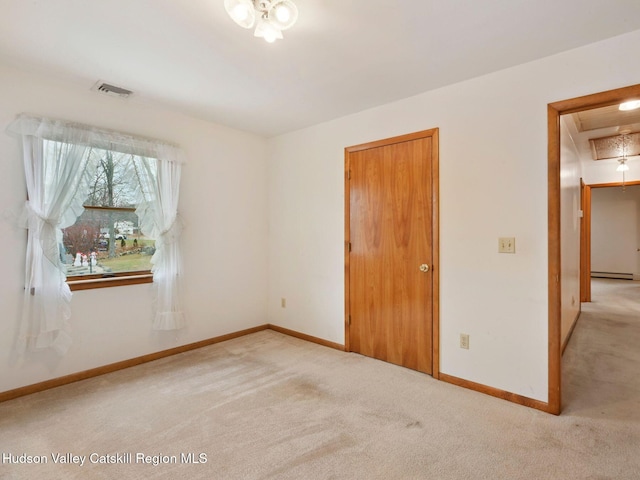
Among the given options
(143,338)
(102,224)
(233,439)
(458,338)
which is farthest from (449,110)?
(143,338)

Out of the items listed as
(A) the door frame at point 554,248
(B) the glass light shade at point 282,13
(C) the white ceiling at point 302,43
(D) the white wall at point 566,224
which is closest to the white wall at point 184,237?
(C) the white ceiling at point 302,43

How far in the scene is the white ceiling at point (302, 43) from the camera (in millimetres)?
1771

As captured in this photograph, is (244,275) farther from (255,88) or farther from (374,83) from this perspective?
(374,83)

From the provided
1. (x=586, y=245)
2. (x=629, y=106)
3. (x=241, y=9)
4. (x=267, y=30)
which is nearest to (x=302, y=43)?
(x=267, y=30)

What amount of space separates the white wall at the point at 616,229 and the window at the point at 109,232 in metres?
10.0

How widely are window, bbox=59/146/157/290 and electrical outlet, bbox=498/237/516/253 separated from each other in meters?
3.16

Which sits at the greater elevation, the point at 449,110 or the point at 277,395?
the point at 449,110

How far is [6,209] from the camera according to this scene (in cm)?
242

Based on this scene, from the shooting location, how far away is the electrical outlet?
7.94 feet

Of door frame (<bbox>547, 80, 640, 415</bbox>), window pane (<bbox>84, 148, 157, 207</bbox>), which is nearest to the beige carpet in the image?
door frame (<bbox>547, 80, 640, 415</bbox>)

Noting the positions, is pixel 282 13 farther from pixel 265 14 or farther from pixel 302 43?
pixel 302 43

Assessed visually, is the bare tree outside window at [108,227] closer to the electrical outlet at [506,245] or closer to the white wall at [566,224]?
the electrical outlet at [506,245]

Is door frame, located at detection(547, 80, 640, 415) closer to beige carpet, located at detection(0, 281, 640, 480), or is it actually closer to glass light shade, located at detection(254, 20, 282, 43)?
beige carpet, located at detection(0, 281, 640, 480)

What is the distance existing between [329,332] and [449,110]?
2.52m
